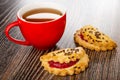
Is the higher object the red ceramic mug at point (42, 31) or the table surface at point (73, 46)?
the red ceramic mug at point (42, 31)

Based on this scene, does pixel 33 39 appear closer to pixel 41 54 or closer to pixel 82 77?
pixel 41 54

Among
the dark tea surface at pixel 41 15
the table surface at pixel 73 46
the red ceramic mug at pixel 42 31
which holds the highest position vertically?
the dark tea surface at pixel 41 15

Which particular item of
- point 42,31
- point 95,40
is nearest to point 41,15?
point 42,31

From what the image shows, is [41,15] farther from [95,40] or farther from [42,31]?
[95,40]
